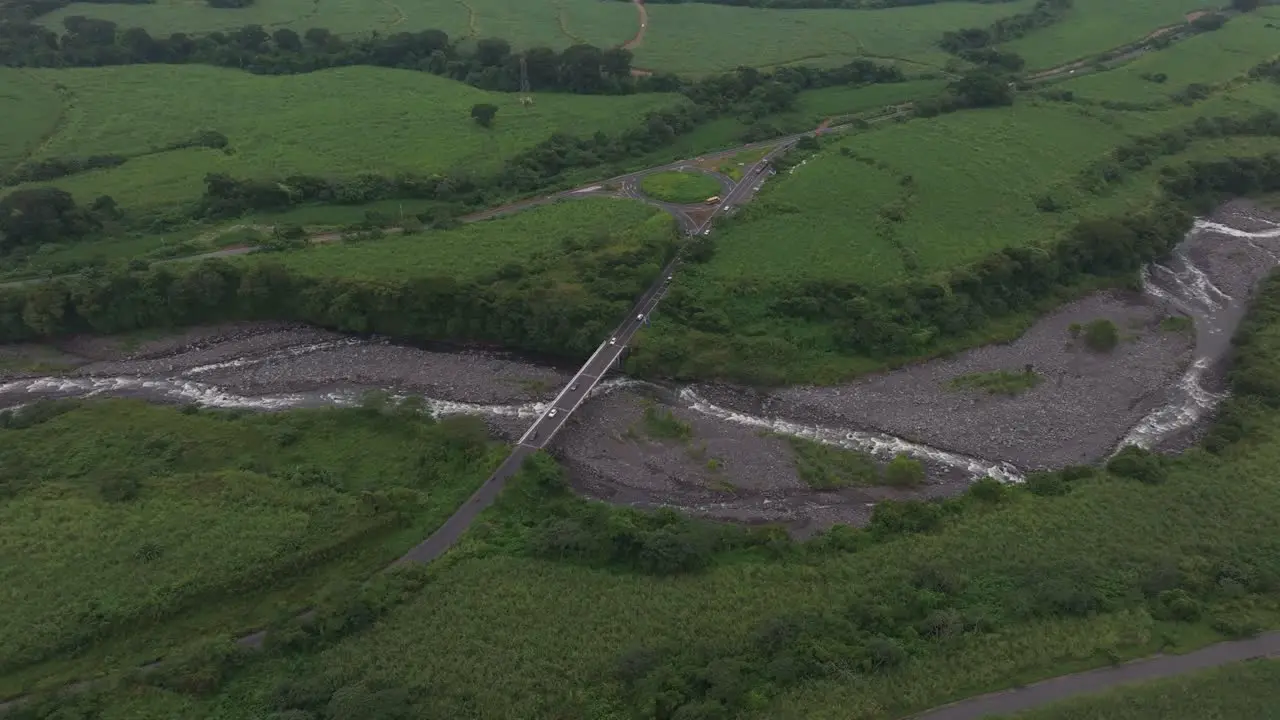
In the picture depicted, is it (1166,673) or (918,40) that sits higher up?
(918,40)

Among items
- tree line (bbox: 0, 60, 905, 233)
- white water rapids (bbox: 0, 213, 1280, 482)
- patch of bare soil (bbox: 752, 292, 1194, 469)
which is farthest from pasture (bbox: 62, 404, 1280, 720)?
tree line (bbox: 0, 60, 905, 233)

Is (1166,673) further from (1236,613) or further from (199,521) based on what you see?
(199,521)

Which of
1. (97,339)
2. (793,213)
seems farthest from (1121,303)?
(97,339)

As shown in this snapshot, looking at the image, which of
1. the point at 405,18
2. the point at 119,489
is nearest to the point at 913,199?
the point at 119,489

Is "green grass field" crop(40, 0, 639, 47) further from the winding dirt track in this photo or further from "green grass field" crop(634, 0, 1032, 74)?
"green grass field" crop(634, 0, 1032, 74)

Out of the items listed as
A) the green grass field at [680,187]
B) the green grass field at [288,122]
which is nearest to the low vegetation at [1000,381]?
the green grass field at [680,187]

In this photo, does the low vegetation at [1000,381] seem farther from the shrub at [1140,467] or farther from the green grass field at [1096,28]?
the green grass field at [1096,28]

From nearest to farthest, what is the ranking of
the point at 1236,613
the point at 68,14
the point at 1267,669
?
the point at 1267,669
the point at 1236,613
the point at 68,14

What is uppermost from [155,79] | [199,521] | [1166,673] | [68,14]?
[68,14]
